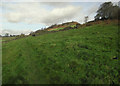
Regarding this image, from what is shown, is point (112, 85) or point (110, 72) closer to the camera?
point (112, 85)

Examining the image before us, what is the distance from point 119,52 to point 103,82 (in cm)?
572

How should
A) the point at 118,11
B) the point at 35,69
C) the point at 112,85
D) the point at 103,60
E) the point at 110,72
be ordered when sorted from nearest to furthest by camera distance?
the point at 112,85, the point at 110,72, the point at 35,69, the point at 103,60, the point at 118,11

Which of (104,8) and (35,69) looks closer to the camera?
(35,69)

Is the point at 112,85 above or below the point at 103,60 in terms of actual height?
below

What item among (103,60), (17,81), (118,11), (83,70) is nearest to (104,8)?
(118,11)

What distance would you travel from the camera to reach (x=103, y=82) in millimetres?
4629

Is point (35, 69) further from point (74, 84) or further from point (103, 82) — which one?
point (103, 82)

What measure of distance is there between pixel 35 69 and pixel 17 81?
5.28 ft

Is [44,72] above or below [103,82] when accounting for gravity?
above

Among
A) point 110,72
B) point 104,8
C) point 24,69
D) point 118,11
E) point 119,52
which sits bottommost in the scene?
point 110,72

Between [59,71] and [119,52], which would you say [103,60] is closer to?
[119,52]

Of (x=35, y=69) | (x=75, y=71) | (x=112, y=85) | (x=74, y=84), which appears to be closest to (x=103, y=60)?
(x=112, y=85)

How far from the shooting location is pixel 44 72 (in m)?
5.61

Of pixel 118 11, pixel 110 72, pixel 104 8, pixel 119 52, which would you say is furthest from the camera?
pixel 104 8
